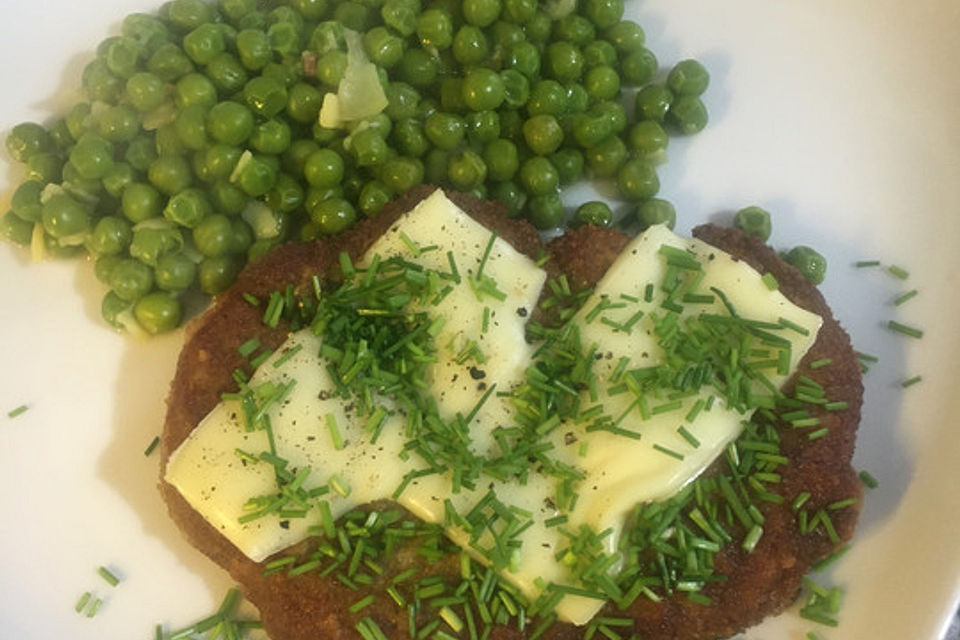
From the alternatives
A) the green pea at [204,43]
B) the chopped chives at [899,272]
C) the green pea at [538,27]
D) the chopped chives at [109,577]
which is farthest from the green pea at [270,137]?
the chopped chives at [899,272]

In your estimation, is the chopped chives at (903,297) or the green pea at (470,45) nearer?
the chopped chives at (903,297)

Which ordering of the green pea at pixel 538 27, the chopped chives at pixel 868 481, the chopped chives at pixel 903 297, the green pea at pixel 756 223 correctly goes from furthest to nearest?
the green pea at pixel 538 27
the green pea at pixel 756 223
the chopped chives at pixel 903 297
the chopped chives at pixel 868 481

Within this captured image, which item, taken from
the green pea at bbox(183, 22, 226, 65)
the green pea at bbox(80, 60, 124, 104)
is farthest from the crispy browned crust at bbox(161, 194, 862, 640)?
the green pea at bbox(80, 60, 124, 104)

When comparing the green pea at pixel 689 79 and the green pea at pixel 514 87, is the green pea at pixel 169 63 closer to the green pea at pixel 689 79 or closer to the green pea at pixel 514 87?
the green pea at pixel 514 87

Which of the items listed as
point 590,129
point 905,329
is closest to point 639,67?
point 590,129

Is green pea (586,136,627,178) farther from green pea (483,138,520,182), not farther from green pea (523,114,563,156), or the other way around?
green pea (483,138,520,182)

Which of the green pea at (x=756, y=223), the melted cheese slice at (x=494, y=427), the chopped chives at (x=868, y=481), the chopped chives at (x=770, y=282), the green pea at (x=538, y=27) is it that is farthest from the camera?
the green pea at (x=538, y=27)

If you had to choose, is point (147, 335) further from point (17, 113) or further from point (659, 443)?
point (659, 443)
